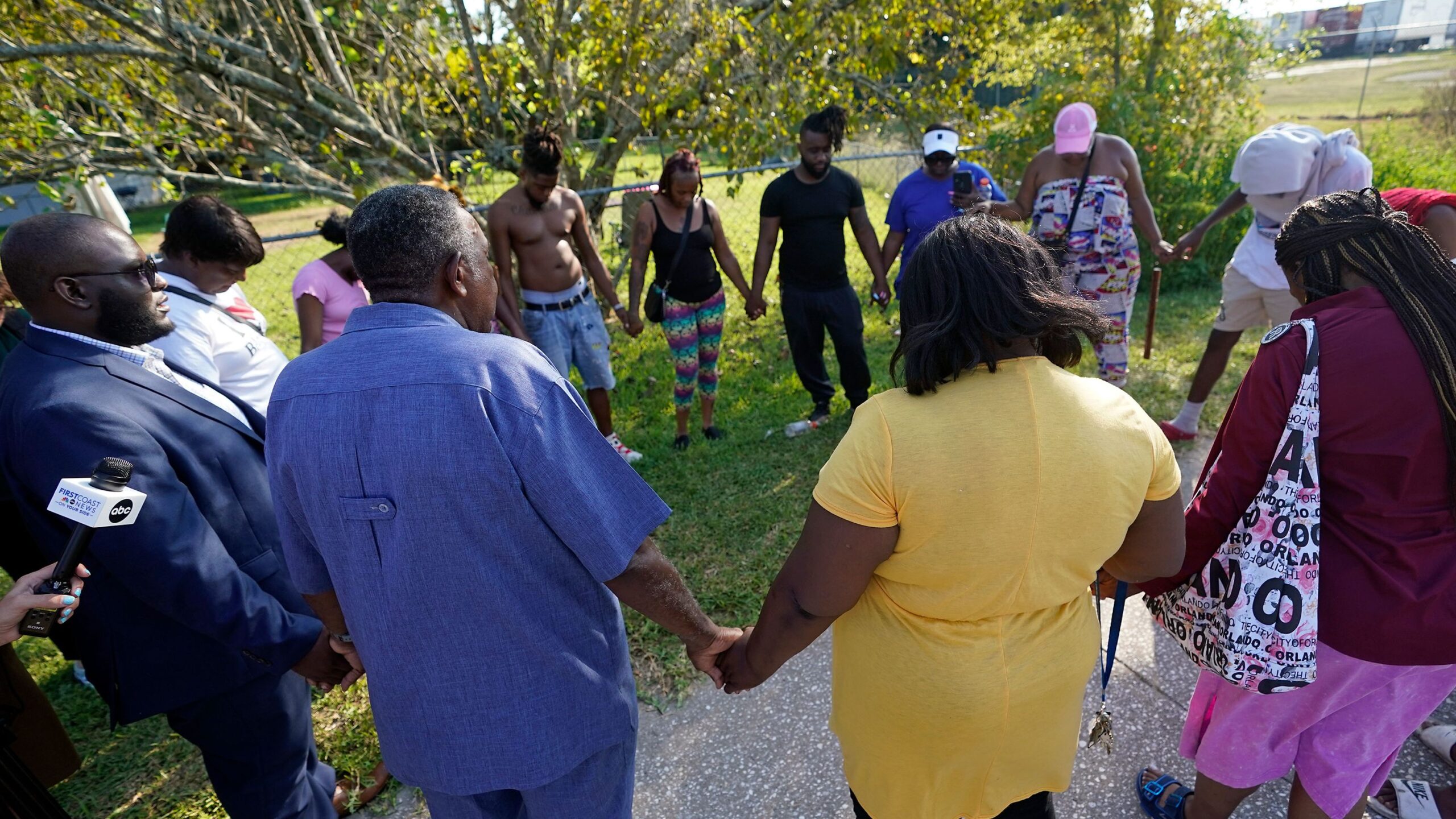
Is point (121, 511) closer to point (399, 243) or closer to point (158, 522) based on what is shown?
point (158, 522)

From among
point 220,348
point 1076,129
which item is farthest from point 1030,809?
point 1076,129

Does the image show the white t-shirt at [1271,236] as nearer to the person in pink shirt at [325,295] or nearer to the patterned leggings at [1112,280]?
the patterned leggings at [1112,280]

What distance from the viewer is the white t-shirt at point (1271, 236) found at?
149 inches

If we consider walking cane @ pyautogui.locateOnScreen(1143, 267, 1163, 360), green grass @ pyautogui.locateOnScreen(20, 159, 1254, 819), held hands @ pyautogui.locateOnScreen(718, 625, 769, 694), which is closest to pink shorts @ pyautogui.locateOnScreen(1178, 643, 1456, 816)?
held hands @ pyautogui.locateOnScreen(718, 625, 769, 694)

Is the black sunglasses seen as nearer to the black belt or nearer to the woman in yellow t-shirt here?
the woman in yellow t-shirt

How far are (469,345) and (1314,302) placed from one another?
188cm

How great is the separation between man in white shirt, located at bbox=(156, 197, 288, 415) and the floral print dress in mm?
4148

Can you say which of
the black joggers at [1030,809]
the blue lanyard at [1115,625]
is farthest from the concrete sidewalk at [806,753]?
the black joggers at [1030,809]

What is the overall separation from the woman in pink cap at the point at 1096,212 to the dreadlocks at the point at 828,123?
41.8 inches

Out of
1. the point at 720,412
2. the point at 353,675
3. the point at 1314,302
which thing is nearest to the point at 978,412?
the point at 1314,302

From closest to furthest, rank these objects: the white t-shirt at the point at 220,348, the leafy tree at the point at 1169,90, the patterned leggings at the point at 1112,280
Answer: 1. the white t-shirt at the point at 220,348
2. the patterned leggings at the point at 1112,280
3. the leafy tree at the point at 1169,90

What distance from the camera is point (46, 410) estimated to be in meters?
1.73

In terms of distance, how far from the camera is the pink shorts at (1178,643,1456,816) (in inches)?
73.5

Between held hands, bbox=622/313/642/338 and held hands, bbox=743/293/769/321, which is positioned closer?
held hands, bbox=622/313/642/338
